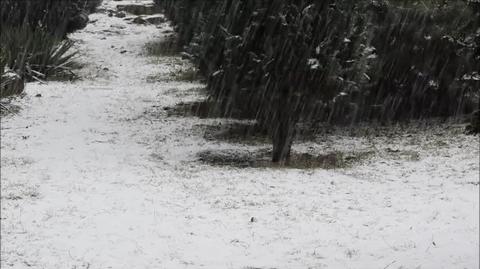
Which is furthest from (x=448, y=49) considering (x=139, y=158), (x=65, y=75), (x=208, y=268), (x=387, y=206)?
(x=65, y=75)

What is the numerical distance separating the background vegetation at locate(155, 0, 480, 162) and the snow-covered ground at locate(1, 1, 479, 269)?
1493 millimetres

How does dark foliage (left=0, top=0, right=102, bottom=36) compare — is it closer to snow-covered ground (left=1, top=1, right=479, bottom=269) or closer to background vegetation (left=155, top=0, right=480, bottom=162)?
snow-covered ground (left=1, top=1, right=479, bottom=269)

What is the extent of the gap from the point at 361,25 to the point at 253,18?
229 centimetres

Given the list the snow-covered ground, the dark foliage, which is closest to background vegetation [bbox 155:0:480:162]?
the snow-covered ground

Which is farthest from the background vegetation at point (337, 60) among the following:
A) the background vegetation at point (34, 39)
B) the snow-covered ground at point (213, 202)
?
the background vegetation at point (34, 39)

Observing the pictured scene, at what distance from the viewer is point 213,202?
28.7 feet

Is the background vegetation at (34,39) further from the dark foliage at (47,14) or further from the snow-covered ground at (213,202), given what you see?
the snow-covered ground at (213,202)

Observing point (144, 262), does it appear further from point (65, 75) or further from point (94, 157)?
point (65, 75)

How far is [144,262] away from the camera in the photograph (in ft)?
21.6

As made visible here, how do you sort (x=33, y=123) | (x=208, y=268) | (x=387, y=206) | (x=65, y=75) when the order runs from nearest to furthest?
(x=208, y=268) → (x=387, y=206) → (x=33, y=123) → (x=65, y=75)

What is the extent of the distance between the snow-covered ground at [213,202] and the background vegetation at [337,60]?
4.90ft

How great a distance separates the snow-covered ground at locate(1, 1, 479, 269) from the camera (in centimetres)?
684

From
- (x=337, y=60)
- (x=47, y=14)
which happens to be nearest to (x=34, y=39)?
(x=47, y=14)

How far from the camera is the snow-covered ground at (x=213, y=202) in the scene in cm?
684
